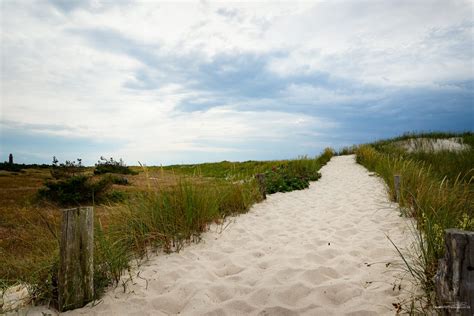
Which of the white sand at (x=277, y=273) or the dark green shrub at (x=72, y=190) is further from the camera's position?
the dark green shrub at (x=72, y=190)

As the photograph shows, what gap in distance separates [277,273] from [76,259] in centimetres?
200

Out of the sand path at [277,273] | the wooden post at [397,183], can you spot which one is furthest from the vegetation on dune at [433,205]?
the sand path at [277,273]

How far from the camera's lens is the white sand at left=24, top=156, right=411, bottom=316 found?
3.03 meters

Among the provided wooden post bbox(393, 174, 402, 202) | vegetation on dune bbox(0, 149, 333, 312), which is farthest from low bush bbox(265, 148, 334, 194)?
wooden post bbox(393, 174, 402, 202)

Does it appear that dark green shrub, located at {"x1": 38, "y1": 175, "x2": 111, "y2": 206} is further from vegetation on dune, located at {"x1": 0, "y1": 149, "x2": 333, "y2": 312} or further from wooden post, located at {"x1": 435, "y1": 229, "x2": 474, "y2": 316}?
wooden post, located at {"x1": 435, "y1": 229, "x2": 474, "y2": 316}

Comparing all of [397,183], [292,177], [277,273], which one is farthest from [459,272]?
[292,177]

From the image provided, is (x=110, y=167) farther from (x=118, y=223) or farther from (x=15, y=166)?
(x=118, y=223)

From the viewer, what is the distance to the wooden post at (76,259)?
9.53 feet

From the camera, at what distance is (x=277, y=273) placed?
3.69 metres

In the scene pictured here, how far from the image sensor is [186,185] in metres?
5.02

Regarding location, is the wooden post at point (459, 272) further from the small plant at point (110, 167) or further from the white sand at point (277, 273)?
the small plant at point (110, 167)

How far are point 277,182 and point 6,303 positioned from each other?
820 cm

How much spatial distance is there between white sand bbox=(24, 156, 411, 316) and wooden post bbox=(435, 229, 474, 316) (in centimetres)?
68

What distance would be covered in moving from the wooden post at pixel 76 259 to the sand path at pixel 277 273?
5.7 inches
